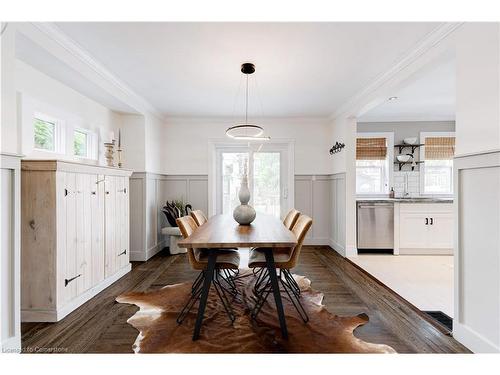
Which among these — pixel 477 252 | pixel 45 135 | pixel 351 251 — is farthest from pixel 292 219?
pixel 45 135

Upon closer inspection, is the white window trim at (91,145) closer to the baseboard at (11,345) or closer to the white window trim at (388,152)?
the baseboard at (11,345)

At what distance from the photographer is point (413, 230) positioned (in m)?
4.20

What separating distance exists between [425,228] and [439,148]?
5.63 ft

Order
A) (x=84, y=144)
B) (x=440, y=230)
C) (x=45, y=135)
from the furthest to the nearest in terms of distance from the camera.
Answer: (x=440, y=230)
(x=84, y=144)
(x=45, y=135)

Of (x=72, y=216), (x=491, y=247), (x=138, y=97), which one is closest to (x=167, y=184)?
(x=138, y=97)

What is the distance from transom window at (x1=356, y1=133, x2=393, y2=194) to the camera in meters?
4.93

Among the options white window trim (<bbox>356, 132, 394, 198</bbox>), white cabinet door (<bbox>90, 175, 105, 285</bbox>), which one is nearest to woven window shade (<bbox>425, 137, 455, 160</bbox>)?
white window trim (<bbox>356, 132, 394, 198</bbox>)

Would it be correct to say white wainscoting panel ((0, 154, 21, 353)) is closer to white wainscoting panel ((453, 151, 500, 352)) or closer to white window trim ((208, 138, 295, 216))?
white wainscoting panel ((453, 151, 500, 352))

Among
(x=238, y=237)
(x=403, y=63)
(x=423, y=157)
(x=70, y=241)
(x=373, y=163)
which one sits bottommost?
(x=70, y=241)

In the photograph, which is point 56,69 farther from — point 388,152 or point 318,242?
point 388,152

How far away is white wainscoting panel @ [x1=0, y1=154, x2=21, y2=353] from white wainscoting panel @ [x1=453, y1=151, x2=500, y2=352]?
298cm

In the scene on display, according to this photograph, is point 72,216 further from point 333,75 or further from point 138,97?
point 333,75

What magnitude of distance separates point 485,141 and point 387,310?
1567 mm
